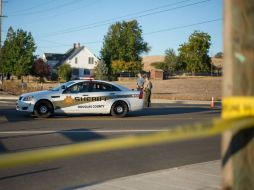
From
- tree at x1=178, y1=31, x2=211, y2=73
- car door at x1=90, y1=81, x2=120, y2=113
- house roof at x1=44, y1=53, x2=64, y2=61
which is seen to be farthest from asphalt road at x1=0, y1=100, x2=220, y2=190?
house roof at x1=44, y1=53, x2=64, y2=61

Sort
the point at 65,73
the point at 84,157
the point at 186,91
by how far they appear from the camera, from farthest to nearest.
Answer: the point at 65,73 < the point at 186,91 < the point at 84,157

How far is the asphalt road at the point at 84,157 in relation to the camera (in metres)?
7.39

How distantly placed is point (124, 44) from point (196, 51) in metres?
16.4

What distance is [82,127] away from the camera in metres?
14.0

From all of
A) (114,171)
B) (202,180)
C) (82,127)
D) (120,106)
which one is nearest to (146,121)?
(120,106)

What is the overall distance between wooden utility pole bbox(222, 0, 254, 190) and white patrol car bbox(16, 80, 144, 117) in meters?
14.7

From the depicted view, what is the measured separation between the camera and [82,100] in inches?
683

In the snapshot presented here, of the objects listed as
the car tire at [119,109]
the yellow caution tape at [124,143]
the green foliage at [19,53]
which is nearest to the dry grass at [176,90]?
the green foliage at [19,53]

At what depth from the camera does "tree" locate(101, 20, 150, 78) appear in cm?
9325

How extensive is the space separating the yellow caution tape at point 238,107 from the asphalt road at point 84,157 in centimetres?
450

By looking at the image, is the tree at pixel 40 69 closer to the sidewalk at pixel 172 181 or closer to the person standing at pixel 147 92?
the person standing at pixel 147 92

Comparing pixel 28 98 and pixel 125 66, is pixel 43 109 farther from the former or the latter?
pixel 125 66

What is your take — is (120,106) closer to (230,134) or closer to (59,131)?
(59,131)

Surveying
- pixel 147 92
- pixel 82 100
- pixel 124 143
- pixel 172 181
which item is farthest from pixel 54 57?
pixel 124 143
